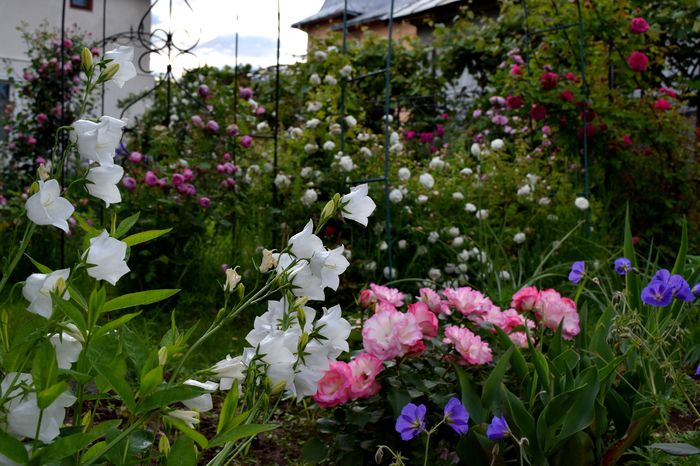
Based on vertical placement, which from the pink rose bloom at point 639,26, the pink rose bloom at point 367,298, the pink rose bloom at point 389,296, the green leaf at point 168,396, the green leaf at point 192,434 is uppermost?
the pink rose bloom at point 639,26

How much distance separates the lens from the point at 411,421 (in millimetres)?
1459

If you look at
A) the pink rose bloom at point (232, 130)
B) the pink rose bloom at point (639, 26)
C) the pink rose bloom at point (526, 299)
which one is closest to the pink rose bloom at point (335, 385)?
→ the pink rose bloom at point (526, 299)

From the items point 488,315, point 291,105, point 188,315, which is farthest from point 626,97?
point 488,315

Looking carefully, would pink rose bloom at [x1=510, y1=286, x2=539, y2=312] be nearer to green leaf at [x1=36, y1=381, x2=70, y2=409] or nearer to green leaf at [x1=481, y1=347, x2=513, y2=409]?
green leaf at [x1=481, y1=347, x2=513, y2=409]

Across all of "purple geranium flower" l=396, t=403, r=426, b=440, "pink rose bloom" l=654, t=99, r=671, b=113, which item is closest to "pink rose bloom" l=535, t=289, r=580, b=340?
"purple geranium flower" l=396, t=403, r=426, b=440

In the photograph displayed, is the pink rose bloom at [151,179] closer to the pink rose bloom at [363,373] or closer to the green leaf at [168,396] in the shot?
the pink rose bloom at [363,373]

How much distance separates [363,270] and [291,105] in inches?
117

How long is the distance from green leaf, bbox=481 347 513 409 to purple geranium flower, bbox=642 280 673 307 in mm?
428

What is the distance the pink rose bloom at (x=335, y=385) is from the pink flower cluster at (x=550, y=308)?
1.89 ft

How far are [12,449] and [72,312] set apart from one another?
150 mm

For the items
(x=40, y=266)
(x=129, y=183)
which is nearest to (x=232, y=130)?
(x=129, y=183)

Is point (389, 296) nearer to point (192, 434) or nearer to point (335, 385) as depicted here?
point (335, 385)

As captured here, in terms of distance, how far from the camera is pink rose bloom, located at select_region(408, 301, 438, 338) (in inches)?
73.3

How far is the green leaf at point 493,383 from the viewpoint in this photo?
1665 millimetres
